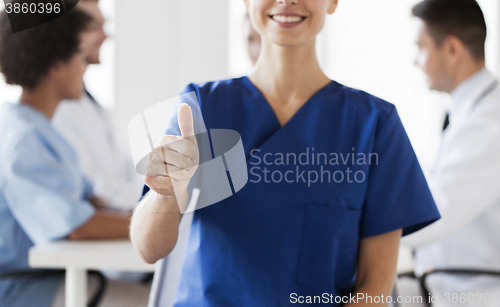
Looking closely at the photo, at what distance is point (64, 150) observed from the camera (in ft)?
3.87

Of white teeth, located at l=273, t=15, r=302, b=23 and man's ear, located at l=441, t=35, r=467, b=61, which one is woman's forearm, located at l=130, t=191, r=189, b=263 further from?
man's ear, located at l=441, t=35, r=467, b=61

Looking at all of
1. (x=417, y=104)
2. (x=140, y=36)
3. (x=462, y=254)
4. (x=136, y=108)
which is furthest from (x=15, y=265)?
(x=417, y=104)

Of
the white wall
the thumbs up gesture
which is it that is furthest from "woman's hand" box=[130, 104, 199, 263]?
the white wall

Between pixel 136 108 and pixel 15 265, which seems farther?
→ pixel 136 108

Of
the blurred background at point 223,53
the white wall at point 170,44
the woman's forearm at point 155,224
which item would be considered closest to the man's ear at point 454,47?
the woman's forearm at point 155,224

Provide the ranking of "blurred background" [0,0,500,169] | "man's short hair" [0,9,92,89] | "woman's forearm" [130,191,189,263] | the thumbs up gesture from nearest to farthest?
1. the thumbs up gesture
2. "woman's forearm" [130,191,189,263]
3. "man's short hair" [0,9,92,89]
4. "blurred background" [0,0,500,169]

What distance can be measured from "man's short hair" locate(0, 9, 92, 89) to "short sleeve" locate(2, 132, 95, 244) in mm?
169

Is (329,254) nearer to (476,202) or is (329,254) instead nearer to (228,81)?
(228,81)

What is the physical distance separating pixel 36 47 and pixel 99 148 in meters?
0.66

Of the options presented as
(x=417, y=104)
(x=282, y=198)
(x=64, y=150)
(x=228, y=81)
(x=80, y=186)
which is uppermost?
(x=228, y=81)

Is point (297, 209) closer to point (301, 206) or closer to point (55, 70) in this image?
point (301, 206)

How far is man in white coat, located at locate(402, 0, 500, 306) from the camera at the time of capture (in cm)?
106

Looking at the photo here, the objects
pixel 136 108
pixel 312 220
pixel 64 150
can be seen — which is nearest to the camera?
pixel 312 220

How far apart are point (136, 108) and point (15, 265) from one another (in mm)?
1528
